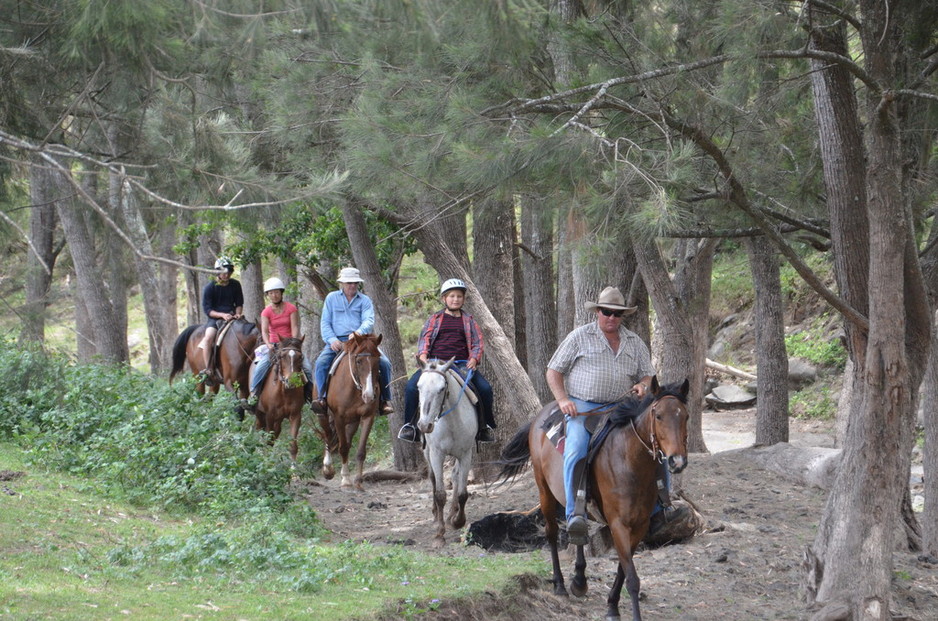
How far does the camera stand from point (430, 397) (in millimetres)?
10188

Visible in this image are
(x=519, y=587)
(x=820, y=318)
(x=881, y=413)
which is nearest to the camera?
(x=881, y=413)

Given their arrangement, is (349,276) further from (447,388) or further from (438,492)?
(438,492)

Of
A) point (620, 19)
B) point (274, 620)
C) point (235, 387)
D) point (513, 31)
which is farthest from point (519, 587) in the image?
point (235, 387)

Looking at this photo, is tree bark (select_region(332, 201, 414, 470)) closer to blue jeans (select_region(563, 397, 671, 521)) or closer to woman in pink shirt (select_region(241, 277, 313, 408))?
woman in pink shirt (select_region(241, 277, 313, 408))

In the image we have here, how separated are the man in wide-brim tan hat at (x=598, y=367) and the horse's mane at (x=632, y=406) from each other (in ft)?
0.89

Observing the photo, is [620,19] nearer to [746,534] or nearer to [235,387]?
[746,534]

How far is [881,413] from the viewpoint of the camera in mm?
7355

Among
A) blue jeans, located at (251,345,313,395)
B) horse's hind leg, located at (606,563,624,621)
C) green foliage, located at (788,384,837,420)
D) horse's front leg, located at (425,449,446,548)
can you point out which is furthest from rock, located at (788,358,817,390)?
horse's hind leg, located at (606,563,624,621)

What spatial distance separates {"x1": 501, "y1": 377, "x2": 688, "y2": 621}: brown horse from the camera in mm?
6988

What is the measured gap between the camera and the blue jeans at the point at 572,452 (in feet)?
25.4

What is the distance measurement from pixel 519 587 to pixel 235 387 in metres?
7.00

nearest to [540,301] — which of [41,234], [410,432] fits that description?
[410,432]

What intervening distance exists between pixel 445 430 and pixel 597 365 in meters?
3.09

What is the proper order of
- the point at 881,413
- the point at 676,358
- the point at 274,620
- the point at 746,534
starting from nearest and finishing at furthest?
1. the point at 274,620
2. the point at 881,413
3. the point at 746,534
4. the point at 676,358
